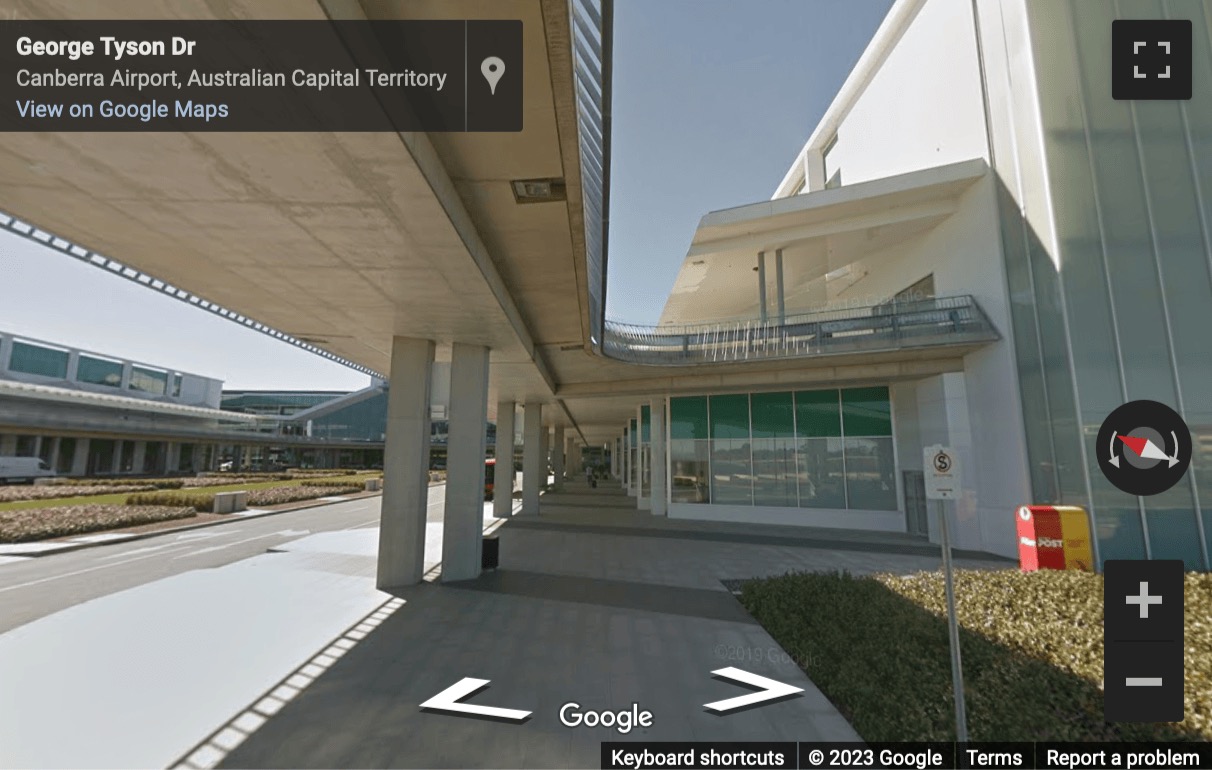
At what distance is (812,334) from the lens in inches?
688

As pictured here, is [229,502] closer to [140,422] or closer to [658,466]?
[658,466]

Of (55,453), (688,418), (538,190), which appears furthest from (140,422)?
(538,190)

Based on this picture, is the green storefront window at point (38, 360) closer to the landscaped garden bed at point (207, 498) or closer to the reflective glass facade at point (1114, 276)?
the landscaped garden bed at point (207, 498)

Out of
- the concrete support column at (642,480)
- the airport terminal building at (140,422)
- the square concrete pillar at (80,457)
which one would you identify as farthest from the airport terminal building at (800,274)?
the square concrete pillar at (80,457)

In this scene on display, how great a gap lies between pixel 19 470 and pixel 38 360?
32.6 metres

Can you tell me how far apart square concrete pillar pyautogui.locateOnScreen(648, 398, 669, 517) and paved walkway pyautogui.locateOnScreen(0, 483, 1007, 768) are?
38.5ft

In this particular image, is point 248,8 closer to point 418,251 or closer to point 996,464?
point 418,251

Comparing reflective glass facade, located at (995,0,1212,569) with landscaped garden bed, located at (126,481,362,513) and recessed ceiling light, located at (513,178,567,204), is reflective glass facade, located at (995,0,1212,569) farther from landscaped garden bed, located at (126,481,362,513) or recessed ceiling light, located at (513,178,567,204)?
landscaped garden bed, located at (126,481,362,513)

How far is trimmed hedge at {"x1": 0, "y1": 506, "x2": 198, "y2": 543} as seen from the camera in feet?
49.9

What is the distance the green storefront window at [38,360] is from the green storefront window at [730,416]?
85410 millimetres

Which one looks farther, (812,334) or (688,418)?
(688,418)

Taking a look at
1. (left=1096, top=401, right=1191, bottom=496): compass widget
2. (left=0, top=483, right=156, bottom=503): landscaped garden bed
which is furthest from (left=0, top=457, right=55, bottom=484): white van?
(left=1096, top=401, right=1191, bottom=496): compass widget

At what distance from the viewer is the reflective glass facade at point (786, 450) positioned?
19641 mm

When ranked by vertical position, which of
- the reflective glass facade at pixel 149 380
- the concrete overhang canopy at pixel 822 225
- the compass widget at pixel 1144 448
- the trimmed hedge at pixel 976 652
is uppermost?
the reflective glass facade at pixel 149 380
